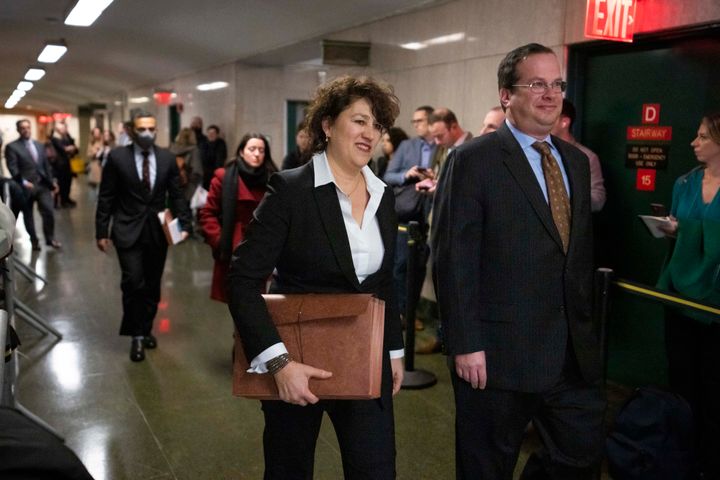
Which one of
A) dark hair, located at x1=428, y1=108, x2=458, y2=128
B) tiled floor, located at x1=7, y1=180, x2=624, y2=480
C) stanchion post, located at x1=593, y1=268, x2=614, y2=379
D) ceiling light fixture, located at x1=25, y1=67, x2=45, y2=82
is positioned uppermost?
ceiling light fixture, located at x1=25, y1=67, x2=45, y2=82

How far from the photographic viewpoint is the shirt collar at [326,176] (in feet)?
6.89

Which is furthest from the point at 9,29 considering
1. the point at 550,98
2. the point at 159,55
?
the point at 550,98

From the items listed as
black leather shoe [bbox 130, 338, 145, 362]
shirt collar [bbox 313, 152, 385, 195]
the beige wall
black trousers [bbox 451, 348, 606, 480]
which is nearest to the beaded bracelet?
shirt collar [bbox 313, 152, 385, 195]

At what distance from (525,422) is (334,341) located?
0.91 m

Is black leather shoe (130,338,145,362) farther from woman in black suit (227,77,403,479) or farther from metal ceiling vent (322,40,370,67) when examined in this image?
metal ceiling vent (322,40,370,67)

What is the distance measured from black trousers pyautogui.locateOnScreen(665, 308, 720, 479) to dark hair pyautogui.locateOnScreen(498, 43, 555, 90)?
162 cm

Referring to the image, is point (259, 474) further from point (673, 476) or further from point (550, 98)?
point (550, 98)

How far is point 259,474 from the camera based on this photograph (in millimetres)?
3322

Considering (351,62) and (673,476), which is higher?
(351,62)

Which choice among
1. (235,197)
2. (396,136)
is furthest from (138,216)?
(396,136)

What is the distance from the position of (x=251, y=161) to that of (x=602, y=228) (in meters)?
2.55

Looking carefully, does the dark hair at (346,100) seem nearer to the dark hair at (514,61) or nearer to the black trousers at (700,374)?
the dark hair at (514,61)

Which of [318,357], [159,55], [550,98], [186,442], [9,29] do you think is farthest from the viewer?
[159,55]

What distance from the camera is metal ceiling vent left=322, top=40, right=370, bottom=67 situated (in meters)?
7.35
